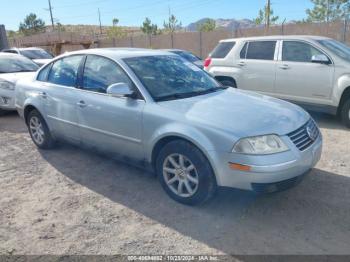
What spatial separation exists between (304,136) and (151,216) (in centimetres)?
171

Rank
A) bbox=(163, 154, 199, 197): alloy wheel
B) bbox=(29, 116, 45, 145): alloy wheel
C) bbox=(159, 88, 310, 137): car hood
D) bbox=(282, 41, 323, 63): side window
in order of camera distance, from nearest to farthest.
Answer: bbox=(159, 88, 310, 137): car hood → bbox=(163, 154, 199, 197): alloy wheel → bbox=(29, 116, 45, 145): alloy wheel → bbox=(282, 41, 323, 63): side window

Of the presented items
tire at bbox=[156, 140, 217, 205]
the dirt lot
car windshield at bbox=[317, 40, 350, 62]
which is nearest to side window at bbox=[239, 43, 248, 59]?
car windshield at bbox=[317, 40, 350, 62]

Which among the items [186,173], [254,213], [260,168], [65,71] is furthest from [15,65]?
[260,168]

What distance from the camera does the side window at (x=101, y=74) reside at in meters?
3.93

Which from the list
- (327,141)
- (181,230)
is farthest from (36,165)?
(327,141)

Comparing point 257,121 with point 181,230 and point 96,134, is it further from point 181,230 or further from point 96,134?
point 96,134

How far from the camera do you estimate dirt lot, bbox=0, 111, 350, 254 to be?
2.88 metres

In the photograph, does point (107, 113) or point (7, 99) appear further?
point (7, 99)

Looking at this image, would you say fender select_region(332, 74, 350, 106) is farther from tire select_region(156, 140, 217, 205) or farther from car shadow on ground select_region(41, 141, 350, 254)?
tire select_region(156, 140, 217, 205)

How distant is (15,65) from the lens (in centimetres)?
862

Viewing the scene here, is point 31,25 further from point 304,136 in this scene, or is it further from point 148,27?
point 304,136

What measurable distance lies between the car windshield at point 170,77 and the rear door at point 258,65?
117 inches

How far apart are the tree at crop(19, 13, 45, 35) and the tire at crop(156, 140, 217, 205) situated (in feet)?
252

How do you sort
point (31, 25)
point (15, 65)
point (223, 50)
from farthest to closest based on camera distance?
1. point (31, 25)
2. point (15, 65)
3. point (223, 50)
